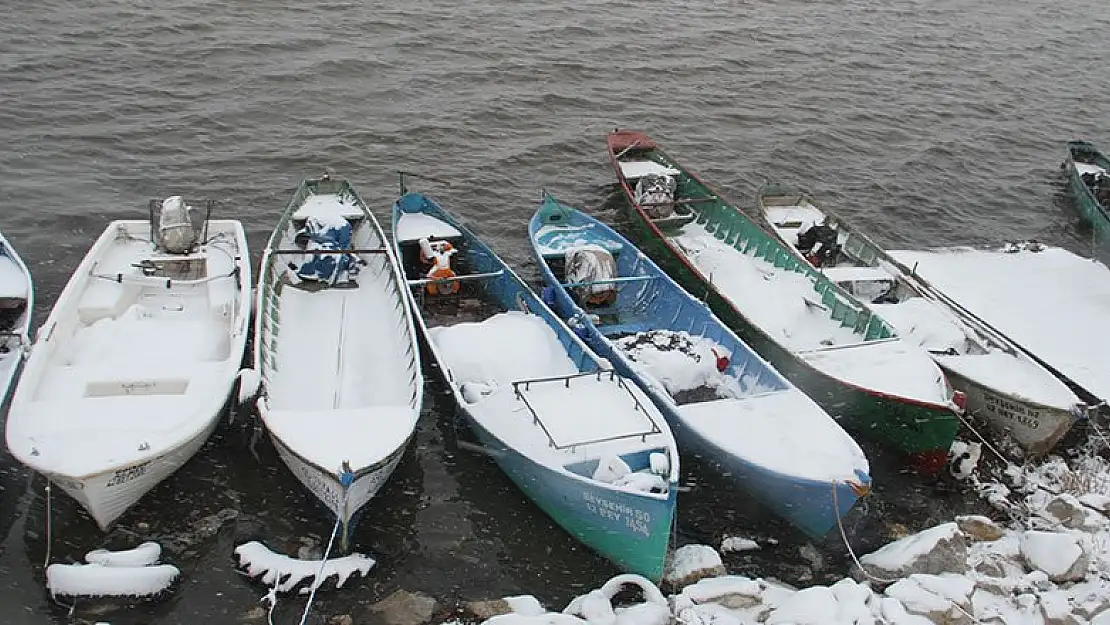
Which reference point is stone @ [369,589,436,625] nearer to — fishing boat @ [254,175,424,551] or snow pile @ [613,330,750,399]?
fishing boat @ [254,175,424,551]

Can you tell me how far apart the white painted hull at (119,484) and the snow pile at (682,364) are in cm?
697

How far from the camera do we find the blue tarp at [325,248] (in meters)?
17.7

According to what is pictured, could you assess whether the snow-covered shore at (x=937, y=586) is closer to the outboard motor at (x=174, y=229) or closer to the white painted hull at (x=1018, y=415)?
the white painted hull at (x=1018, y=415)

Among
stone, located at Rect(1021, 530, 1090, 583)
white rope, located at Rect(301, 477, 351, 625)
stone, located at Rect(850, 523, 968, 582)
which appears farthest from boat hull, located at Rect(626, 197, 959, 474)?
white rope, located at Rect(301, 477, 351, 625)

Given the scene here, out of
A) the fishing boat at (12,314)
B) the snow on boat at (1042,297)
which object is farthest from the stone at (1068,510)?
the fishing boat at (12,314)

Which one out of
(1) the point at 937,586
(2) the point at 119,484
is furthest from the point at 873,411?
(2) the point at 119,484

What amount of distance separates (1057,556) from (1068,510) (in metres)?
1.75

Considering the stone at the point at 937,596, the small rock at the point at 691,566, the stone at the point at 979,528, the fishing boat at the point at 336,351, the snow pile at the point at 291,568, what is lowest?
the snow pile at the point at 291,568

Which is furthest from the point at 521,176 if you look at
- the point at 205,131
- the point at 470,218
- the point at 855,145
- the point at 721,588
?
the point at 721,588

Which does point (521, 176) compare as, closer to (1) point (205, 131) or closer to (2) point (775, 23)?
(1) point (205, 131)

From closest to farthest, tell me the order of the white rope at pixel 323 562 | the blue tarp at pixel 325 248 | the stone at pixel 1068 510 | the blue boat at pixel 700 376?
the white rope at pixel 323 562 < the blue boat at pixel 700 376 < the stone at pixel 1068 510 < the blue tarp at pixel 325 248

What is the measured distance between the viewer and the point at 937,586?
38.7 ft

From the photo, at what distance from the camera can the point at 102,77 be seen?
28766 millimetres

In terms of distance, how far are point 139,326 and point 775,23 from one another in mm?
32121
